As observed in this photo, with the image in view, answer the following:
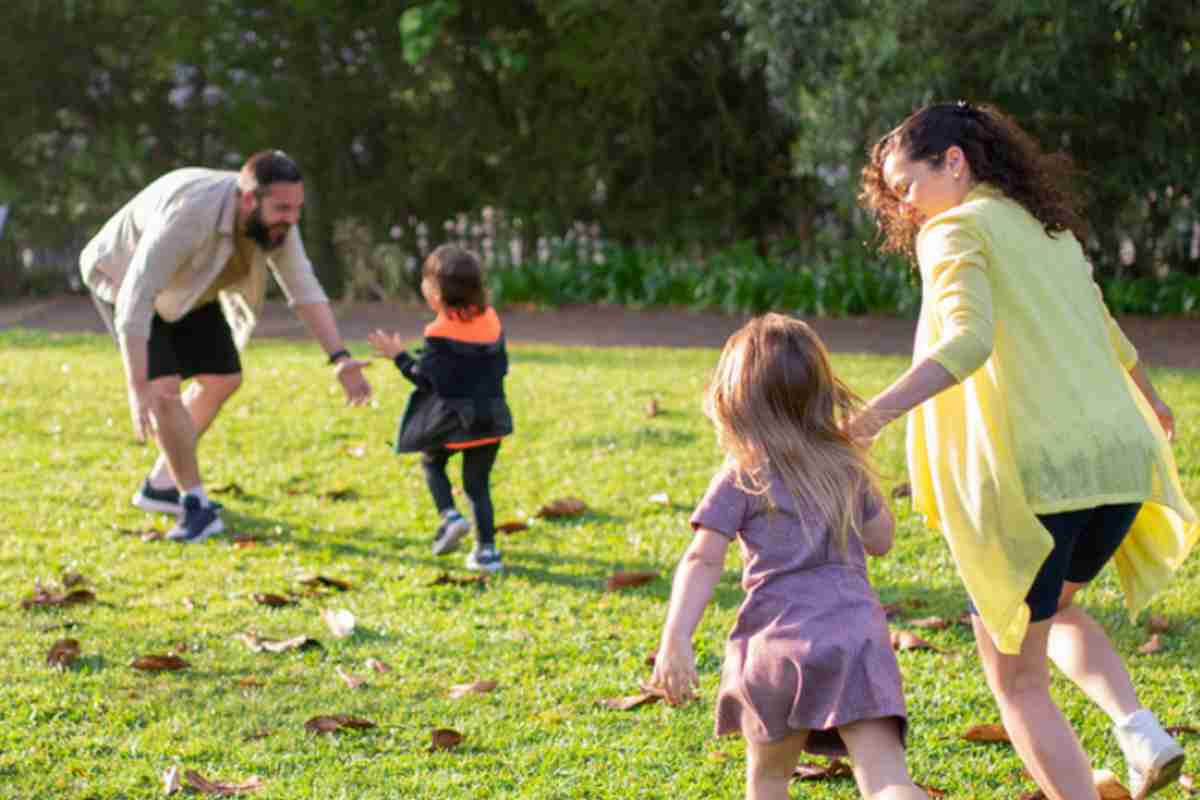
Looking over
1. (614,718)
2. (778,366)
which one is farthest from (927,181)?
(614,718)

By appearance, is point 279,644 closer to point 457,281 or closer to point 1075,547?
point 457,281

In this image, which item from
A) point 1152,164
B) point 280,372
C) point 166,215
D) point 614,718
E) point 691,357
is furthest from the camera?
point 1152,164

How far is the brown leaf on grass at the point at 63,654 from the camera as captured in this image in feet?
16.7

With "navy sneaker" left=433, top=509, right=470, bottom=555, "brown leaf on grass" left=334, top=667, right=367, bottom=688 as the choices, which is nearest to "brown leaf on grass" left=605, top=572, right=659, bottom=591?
"navy sneaker" left=433, top=509, right=470, bottom=555

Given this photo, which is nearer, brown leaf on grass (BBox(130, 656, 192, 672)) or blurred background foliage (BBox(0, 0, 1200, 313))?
brown leaf on grass (BBox(130, 656, 192, 672))

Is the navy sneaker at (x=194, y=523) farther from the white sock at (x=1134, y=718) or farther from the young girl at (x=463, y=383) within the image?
the white sock at (x=1134, y=718)

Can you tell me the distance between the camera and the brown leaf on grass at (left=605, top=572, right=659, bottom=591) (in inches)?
240

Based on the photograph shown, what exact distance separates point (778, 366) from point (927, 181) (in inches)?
24.8

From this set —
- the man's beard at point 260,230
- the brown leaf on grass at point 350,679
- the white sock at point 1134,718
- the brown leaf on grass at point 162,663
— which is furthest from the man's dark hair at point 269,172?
the white sock at point 1134,718

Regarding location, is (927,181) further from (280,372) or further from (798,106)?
(798,106)

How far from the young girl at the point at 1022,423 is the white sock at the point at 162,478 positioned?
484 centimetres

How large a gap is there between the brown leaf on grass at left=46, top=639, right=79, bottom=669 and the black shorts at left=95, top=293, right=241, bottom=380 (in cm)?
195

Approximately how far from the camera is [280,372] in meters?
11.9

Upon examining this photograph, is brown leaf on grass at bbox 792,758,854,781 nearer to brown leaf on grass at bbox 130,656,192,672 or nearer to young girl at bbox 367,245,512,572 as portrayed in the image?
brown leaf on grass at bbox 130,656,192,672
